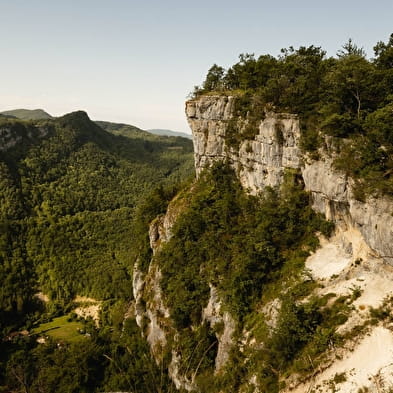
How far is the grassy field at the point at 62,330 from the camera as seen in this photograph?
6559 cm

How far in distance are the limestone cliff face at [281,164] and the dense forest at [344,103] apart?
4.30 ft

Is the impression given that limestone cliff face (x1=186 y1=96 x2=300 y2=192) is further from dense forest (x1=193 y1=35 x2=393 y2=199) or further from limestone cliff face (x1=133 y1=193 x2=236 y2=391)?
limestone cliff face (x1=133 y1=193 x2=236 y2=391)

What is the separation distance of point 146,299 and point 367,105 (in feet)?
128

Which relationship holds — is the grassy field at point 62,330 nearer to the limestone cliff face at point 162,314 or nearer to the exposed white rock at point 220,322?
the limestone cliff face at point 162,314

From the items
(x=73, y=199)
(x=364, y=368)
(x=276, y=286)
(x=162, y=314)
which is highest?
(x=276, y=286)

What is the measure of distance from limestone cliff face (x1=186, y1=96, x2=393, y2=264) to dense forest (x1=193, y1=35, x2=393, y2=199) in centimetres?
131

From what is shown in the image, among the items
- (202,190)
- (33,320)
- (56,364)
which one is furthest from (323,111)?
(33,320)

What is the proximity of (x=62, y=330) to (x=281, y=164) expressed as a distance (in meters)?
66.5

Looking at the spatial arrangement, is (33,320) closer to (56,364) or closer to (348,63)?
(56,364)

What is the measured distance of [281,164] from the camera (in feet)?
110

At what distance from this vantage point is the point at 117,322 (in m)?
60.5

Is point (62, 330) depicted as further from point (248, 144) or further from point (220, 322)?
point (248, 144)

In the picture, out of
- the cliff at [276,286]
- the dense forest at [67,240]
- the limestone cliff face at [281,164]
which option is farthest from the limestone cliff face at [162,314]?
the limestone cliff face at [281,164]

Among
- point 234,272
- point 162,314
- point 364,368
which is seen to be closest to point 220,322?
point 234,272
